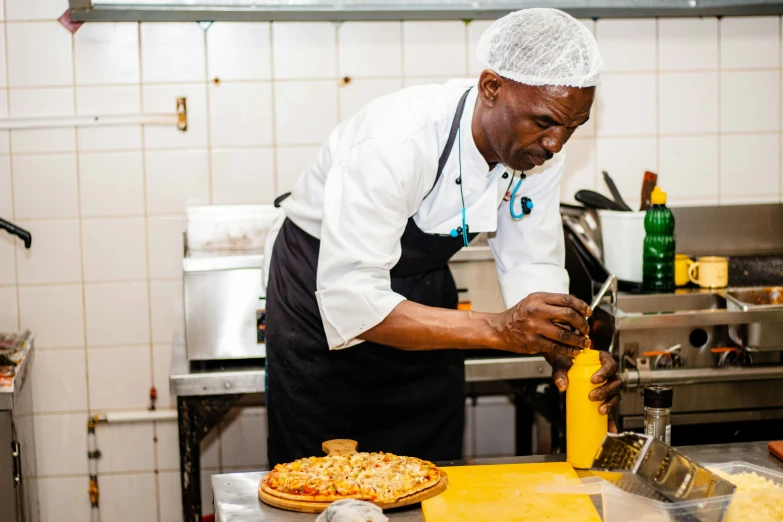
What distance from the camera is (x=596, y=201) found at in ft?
8.43

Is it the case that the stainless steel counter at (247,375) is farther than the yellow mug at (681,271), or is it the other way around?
the yellow mug at (681,271)

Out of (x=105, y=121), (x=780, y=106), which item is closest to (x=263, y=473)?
(x=105, y=121)

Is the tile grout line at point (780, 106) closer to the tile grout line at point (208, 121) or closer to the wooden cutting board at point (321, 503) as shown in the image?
the tile grout line at point (208, 121)

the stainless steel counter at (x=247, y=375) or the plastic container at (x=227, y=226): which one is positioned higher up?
the plastic container at (x=227, y=226)

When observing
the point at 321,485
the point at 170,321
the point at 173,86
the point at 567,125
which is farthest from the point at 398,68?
the point at 321,485

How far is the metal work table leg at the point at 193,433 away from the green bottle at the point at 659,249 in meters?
1.19

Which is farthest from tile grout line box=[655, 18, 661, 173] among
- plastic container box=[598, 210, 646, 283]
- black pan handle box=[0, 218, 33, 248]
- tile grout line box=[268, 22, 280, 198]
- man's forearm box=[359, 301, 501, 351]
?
black pan handle box=[0, 218, 33, 248]

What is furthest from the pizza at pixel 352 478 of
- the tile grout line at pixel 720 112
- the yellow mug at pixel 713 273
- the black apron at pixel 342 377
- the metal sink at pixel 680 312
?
the tile grout line at pixel 720 112

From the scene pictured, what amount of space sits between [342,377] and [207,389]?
0.52 m

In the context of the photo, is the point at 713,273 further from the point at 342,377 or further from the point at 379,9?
the point at 379,9

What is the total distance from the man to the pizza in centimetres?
25

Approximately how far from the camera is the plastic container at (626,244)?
2.42 m

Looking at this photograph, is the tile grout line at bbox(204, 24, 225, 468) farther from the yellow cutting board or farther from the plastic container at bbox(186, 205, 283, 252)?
the yellow cutting board

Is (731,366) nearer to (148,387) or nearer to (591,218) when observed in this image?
(591,218)
